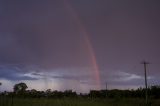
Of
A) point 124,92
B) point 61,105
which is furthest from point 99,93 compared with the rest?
point 61,105

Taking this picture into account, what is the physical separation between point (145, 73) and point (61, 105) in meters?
30.9

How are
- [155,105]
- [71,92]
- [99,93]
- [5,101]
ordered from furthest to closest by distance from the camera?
[99,93]
[71,92]
[155,105]
[5,101]

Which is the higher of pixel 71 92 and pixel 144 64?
pixel 144 64

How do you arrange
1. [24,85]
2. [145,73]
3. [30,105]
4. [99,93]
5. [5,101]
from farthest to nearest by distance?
[24,85] < [99,93] < [145,73] < [30,105] < [5,101]

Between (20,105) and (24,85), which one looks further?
(24,85)

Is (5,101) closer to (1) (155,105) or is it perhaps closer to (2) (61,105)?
(2) (61,105)

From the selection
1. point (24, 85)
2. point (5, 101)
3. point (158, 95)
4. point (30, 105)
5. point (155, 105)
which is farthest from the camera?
point (24, 85)

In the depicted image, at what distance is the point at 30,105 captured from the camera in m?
26.1

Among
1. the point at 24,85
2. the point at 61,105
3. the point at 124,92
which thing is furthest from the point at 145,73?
the point at 24,85

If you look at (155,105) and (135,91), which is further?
(135,91)

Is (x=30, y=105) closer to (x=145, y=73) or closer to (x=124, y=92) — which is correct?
(x=145, y=73)

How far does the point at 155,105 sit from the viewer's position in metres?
44.3

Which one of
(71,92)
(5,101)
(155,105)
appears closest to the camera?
(5,101)

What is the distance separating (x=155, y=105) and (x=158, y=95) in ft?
95.9
